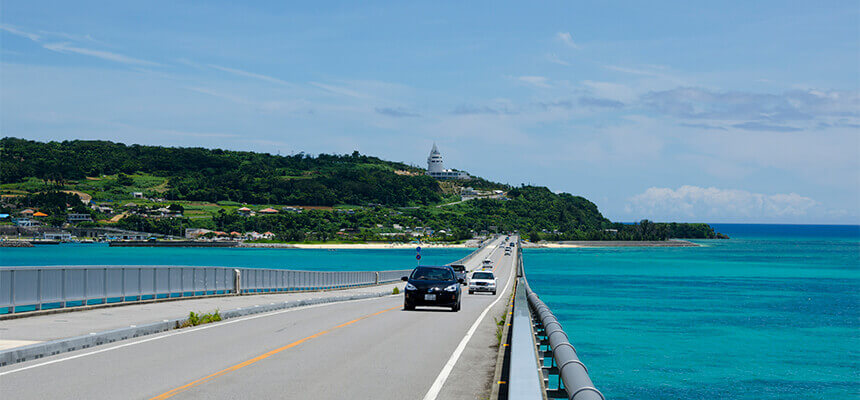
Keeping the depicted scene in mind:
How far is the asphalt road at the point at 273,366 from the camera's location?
1029 centimetres

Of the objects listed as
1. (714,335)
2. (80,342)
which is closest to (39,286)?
(80,342)

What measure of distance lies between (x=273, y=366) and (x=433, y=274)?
14946mm

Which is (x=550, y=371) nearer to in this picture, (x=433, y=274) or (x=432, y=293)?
(x=432, y=293)

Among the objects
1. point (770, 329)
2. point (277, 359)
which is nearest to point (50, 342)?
point (277, 359)

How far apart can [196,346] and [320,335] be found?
3.26m

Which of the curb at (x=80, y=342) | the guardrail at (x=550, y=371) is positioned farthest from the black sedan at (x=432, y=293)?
the guardrail at (x=550, y=371)

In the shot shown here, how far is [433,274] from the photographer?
27.2 meters

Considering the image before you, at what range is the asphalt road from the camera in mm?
10289

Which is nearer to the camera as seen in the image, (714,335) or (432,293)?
(432,293)

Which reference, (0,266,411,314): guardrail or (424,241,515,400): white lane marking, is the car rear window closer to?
(424,241,515,400): white lane marking

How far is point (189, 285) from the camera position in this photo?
28.2 meters

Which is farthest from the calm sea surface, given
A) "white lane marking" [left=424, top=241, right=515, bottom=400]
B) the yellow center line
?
the yellow center line

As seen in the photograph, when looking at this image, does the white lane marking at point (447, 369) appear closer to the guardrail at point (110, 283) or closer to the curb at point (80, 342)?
the curb at point (80, 342)

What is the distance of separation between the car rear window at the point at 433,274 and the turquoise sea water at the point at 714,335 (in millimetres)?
11679
